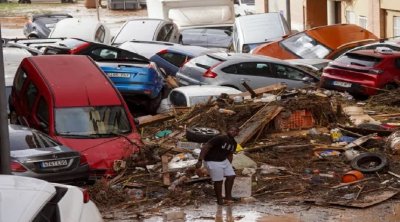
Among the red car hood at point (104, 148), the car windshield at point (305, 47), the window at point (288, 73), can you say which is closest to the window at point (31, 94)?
the red car hood at point (104, 148)

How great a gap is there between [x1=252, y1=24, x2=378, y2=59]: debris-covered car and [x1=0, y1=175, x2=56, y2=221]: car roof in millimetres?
22123

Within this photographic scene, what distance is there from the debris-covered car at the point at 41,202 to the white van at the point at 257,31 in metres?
24.4

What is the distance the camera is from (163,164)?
50.4 ft

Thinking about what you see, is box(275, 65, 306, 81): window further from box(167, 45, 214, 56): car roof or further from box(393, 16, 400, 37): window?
box(393, 16, 400, 37): window

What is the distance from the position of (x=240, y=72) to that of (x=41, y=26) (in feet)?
55.2

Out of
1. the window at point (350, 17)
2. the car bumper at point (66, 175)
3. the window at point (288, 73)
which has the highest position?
the car bumper at point (66, 175)

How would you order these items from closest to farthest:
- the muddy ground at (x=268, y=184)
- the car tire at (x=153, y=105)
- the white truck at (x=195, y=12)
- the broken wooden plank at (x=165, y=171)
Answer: the muddy ground at (x=268, y=184), the broken wooden plank at (x=165, y=171), the car tire at (x=153, y=105), the white truck at (x=195, y=12)

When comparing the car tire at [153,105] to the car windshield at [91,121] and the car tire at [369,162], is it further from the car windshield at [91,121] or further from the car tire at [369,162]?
the car tire at [369,162]

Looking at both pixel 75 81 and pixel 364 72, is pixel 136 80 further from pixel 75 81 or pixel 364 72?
pixel 364 72

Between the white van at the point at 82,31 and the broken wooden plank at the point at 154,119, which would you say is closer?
the broken wooden plank at the point at 154,119

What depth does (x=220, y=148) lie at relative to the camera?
13.2m

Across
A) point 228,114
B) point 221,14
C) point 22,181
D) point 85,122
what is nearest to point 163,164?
point 85,122

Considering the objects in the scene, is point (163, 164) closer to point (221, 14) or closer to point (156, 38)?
point (156, 38)

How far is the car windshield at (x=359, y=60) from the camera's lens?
2271 centimetres
